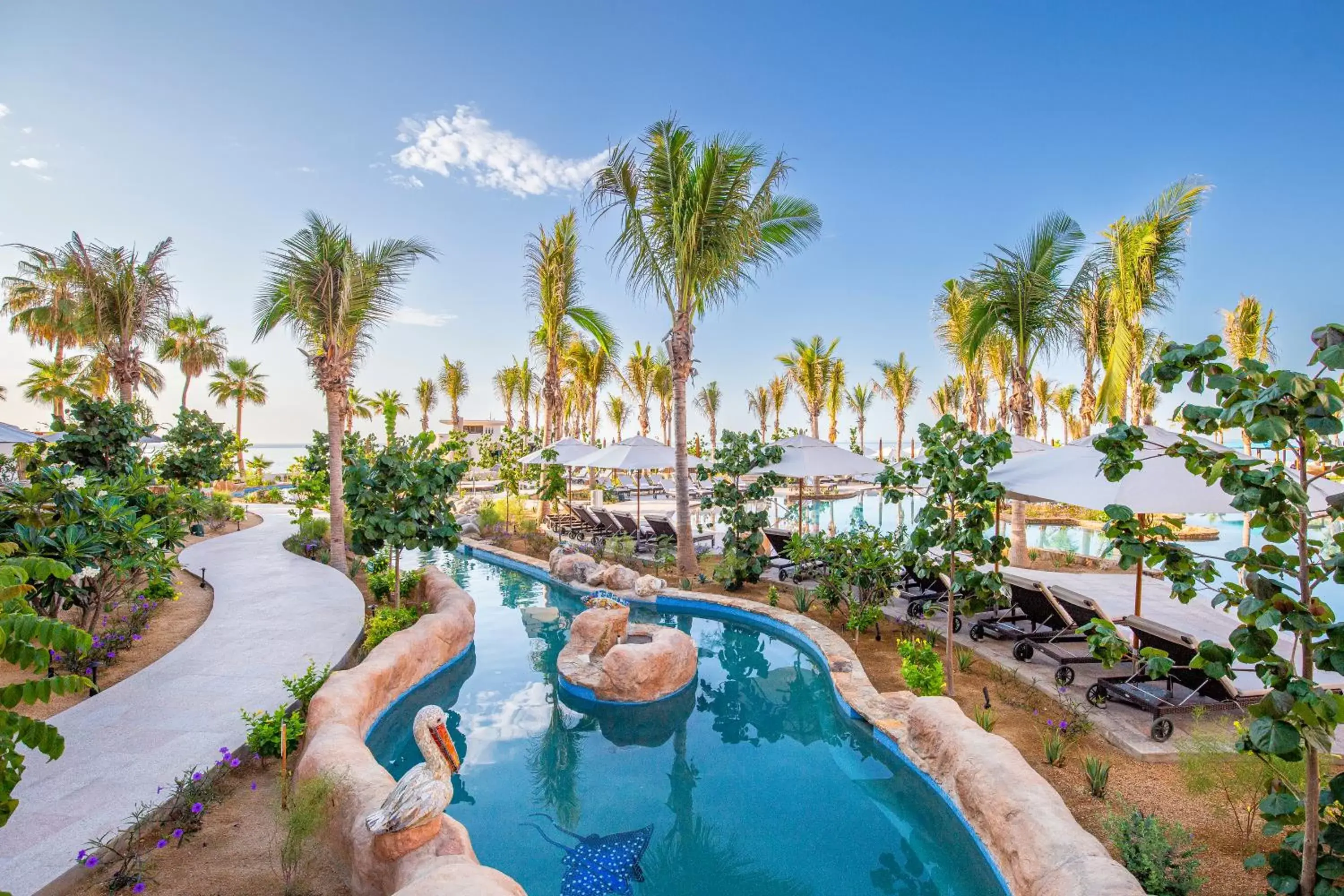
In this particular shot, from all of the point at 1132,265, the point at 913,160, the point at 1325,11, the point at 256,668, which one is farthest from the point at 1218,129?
the point at 256,668

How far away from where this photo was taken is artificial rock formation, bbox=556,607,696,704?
6430mm

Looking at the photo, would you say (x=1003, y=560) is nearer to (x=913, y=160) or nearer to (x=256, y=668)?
(x=256, y=668)

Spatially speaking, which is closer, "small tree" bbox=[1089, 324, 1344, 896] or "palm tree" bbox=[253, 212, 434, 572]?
"small tree" bbox=[1089, 324, 1344, 896]

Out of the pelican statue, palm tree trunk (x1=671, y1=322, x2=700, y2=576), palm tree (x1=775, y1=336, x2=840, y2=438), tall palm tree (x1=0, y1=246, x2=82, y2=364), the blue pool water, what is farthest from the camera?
palm tree (x1=775, y1=336, x2=840, y2=438)

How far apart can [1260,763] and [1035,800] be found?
142 centimetres

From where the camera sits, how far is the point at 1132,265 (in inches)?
381

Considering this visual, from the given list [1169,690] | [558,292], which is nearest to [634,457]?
[558,292]

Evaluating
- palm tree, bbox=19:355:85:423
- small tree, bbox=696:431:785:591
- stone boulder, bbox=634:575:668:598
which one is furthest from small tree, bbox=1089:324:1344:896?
palm tree, bbox=19:355:85:423

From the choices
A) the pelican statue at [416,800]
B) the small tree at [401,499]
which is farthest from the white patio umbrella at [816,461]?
the pelican statue at [416,800]

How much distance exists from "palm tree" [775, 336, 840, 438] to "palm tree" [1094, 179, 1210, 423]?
39.3 ft

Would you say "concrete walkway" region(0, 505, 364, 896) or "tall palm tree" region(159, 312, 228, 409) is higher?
"tall palm tree" region(159, 312, 228, 409)

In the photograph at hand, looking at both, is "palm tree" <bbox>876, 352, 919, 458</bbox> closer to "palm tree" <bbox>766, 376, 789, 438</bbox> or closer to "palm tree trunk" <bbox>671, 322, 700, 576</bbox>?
"palm tree" <bbox>766, 376, 789, 438</bbox>

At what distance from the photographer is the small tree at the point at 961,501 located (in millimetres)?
4809

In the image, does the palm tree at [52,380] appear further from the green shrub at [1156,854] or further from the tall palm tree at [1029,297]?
the green shrub at [1156,854]
